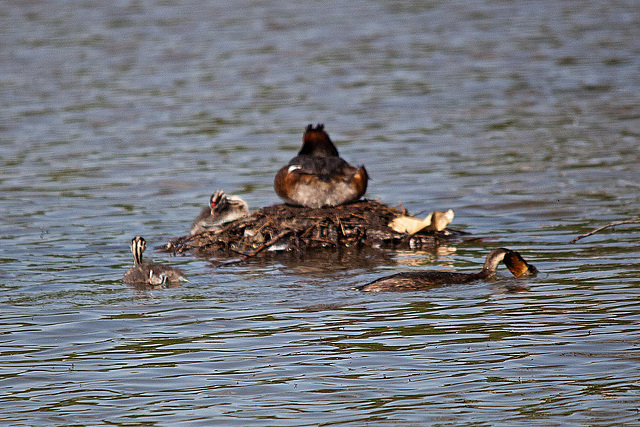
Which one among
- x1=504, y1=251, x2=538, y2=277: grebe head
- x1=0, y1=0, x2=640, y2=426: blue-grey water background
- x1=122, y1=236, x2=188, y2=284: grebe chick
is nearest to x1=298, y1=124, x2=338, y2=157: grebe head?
x1=0, y1=0, x2=640, y2=426: blue-grey water background

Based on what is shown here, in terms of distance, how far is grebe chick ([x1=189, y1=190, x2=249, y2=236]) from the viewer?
1239cm

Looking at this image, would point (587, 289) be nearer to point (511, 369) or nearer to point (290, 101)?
point (511, 369)

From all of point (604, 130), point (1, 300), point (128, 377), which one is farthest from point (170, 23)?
point (128, 377)

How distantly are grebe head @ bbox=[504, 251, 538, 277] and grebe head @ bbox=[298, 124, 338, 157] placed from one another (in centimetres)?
351

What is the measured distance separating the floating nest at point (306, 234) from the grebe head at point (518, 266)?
7.11 feet

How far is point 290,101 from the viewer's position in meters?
23.2

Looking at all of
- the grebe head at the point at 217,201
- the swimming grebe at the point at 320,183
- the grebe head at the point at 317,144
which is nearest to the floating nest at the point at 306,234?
the swimming grebe at the point at 320,183

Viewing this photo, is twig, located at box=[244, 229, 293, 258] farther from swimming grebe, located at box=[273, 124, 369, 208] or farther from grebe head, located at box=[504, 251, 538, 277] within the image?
grebe head, located at box=[504, 251, 538, 277]

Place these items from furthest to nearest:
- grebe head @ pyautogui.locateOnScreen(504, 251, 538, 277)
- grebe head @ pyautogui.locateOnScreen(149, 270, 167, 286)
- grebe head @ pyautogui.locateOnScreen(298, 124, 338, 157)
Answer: grebe head @ pyautogui.locateOnScreen(298, 124, 338, 157)
grebe head @ pyautogui.locateOnScreen(149, 270, 167, 286)
grebe head @ pyautogui.locateOnScreen(504, 251, 538, 277)

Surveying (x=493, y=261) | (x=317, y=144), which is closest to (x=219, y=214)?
(x=317, y=144)

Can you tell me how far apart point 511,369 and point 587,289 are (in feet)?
8.10

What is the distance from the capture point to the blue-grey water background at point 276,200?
22.9ft

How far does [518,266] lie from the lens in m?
9.98

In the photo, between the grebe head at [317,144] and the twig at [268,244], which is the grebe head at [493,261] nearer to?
the twig at [268,244]
